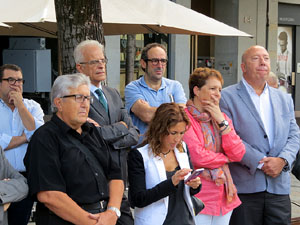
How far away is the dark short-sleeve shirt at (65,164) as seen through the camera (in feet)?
11.7

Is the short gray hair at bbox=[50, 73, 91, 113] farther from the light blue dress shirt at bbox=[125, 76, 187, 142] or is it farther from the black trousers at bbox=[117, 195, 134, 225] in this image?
the light blue dress shirt at bbox=[125, 76, 187, 142]

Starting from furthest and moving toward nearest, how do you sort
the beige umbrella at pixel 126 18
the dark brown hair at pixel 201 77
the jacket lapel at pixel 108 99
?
the beige umbrella at pixel 126 18, the dark brown hair at pixel 201 77, the jacket lapel at pixel 108 99

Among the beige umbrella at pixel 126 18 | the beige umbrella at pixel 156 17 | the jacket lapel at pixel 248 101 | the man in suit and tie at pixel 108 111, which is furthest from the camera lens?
the beige umbrella at pixel 156 17

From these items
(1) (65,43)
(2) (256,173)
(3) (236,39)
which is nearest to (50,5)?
(1) (65,43)

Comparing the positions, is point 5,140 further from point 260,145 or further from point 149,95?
point 260,145

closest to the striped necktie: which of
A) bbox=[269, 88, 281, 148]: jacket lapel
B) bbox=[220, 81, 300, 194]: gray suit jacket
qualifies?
bbox=[220, 81, 300, 194]: gray suit jacket

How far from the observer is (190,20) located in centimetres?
770

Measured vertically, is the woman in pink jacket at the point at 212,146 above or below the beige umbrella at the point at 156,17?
below

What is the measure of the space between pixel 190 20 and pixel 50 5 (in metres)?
1.96

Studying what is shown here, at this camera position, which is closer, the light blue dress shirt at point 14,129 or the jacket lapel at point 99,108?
the jacket lapel at point 99,108

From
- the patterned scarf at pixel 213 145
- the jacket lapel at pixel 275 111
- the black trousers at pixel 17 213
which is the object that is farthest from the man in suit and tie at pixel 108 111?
the jacket lapel at pixel 275 111

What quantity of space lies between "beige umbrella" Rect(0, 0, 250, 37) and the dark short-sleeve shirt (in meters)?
3.04

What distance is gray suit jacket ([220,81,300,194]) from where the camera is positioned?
16.4 ft

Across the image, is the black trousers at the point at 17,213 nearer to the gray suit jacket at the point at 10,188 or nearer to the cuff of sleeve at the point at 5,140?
the cuff of sleeve at the point at 5,140
